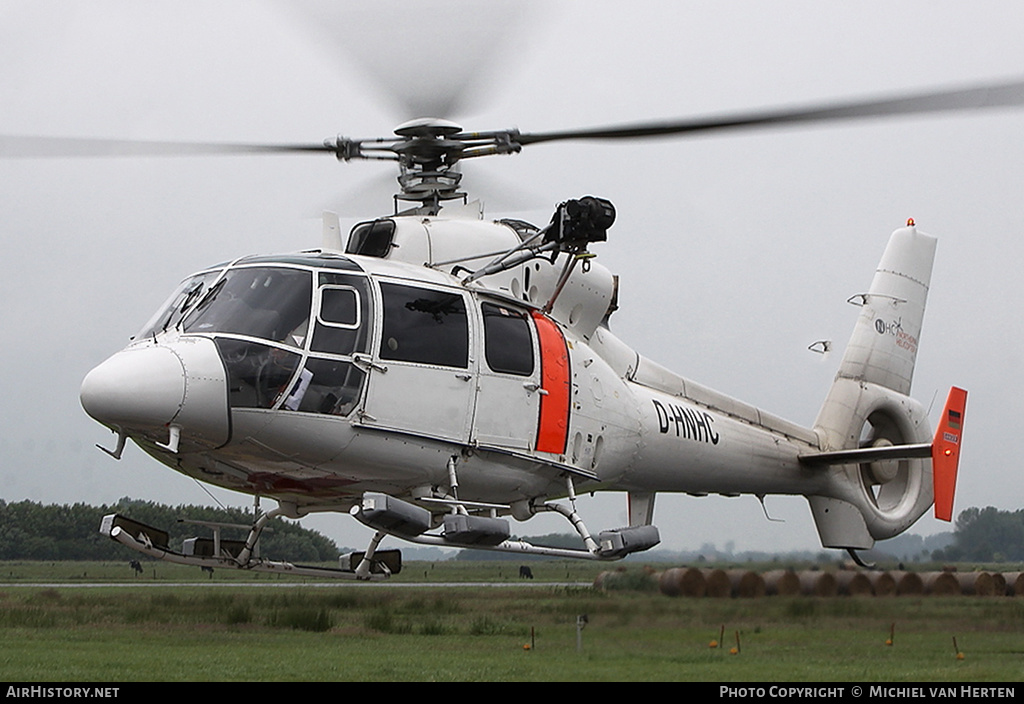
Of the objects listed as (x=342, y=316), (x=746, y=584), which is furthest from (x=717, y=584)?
(x=342, y=316)

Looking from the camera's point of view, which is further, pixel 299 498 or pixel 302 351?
pixel 299 498

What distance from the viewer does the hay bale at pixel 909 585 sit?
15555 mm

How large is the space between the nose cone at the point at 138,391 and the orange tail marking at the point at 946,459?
30.3ft

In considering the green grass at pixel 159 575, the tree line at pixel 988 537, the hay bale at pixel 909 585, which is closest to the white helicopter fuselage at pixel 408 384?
the hay bale at pixel 909 585

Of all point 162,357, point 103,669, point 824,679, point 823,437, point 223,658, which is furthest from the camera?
point 823,437

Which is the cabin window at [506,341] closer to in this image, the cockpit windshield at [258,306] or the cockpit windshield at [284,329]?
the cockpit windshield at [284,329]

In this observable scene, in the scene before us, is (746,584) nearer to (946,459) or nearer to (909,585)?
(909,585)

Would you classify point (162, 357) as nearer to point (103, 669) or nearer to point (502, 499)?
point (502, 499)

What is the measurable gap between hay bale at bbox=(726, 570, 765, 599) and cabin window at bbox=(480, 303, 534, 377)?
4.23 metres

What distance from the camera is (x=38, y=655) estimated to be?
56.4ft

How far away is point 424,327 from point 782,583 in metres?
6.20
